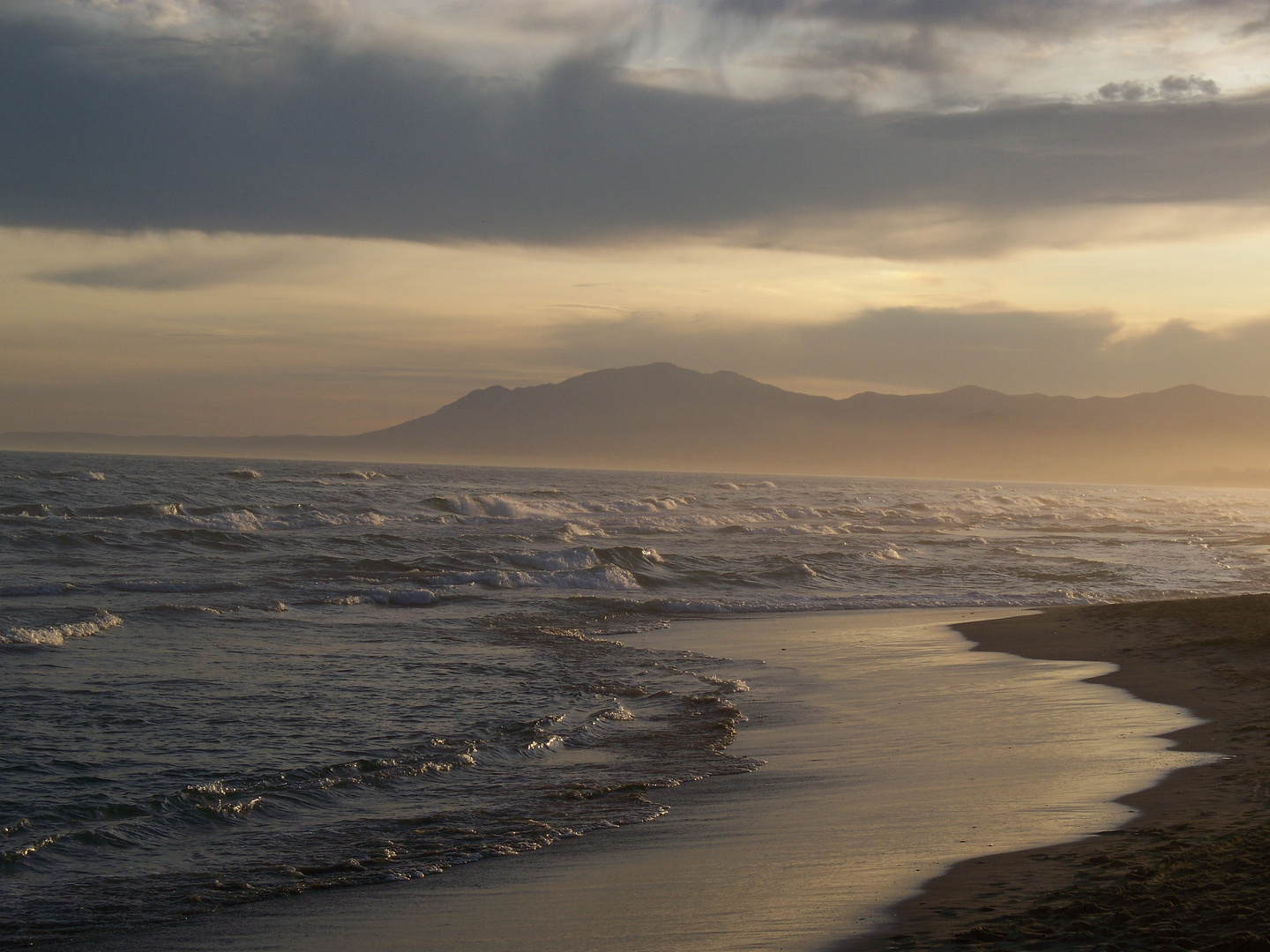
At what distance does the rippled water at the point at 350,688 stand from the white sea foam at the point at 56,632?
5cm

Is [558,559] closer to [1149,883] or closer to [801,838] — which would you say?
[801,838]

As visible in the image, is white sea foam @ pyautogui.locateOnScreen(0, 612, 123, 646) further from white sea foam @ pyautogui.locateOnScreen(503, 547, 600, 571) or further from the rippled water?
white sea foam @ pyautogui.locateOnScreen(503, 547, 600, 571)

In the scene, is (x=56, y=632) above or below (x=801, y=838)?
above

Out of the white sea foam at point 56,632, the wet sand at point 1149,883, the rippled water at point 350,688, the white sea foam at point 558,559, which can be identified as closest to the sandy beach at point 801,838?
the wet sand at point 1149,883

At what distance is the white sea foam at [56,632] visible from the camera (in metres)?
12.0

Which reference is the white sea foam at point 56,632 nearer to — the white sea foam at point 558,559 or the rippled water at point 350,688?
the rippled water at point 350,688

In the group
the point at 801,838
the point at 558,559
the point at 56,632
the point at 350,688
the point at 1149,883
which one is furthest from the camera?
the point at 558,559

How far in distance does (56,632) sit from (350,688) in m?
4.88

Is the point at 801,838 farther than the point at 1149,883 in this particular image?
Yes

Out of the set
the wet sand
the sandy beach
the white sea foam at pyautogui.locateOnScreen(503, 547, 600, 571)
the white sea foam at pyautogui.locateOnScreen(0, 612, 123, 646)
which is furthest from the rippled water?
the wet sand

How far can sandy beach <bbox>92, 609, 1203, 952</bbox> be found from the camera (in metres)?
4.68

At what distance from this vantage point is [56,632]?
41.1ft

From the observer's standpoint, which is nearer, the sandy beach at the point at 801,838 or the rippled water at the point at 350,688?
the sandy beach at the point at 801,838

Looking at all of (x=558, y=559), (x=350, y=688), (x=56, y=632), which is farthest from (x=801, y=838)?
(x=558, y=559)
